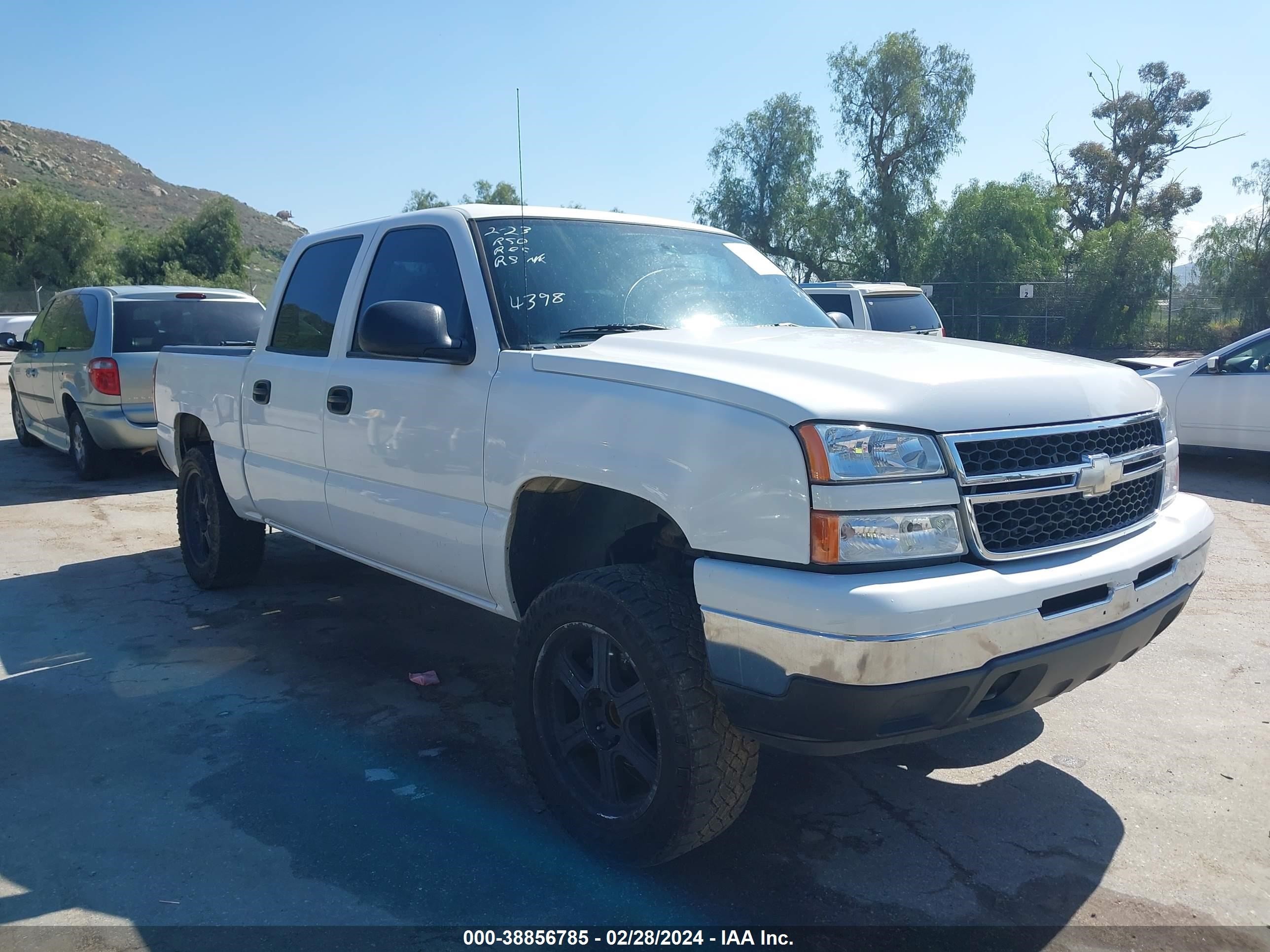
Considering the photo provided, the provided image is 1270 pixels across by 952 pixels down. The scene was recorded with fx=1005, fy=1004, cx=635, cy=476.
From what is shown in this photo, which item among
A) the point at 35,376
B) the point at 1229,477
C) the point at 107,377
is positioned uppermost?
the point at 107,377

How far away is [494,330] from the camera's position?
Result: 355 cm

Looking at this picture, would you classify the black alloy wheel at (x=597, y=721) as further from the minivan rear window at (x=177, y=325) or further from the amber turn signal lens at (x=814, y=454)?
the minivan rear window at (x=177, y=325)

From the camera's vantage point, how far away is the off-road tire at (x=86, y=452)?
31.6ft

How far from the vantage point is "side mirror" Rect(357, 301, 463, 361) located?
135 inches

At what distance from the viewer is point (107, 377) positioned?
9266mm

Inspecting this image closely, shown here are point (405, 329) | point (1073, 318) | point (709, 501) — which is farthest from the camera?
point (1073, 318)

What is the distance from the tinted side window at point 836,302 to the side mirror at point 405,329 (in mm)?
8881

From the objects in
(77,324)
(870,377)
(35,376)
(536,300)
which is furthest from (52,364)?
(870,377)

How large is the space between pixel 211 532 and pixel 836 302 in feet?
26.7

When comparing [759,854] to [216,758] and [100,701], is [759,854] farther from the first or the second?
[100,701]

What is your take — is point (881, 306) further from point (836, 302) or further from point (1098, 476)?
point (1098, 476)

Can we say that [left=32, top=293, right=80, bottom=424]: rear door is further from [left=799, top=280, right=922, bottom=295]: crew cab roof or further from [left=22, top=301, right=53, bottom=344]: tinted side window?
[left=799, top=280, right=922, bottom=295]: crew cab roof

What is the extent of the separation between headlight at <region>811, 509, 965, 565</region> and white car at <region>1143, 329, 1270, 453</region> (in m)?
7.86

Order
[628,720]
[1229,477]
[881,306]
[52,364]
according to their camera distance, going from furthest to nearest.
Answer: [881,306] < [52,364] < [1229,477] < [628,720]
